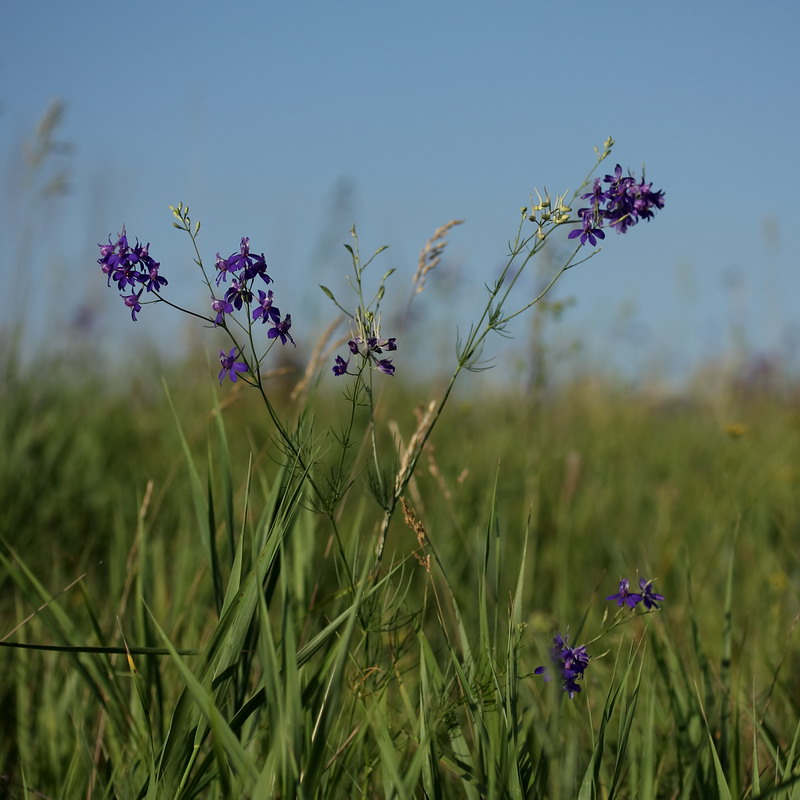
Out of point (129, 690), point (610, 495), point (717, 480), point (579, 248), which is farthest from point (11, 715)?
point (717, 480)

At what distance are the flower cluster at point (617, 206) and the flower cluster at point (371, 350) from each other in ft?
1.31

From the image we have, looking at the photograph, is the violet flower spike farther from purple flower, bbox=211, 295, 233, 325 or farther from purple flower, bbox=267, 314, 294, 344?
purple flower, bbox=211, 295, 233, 325

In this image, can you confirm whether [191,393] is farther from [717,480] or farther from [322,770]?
[322,770]

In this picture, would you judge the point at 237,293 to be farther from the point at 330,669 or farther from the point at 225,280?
the point at 330,669

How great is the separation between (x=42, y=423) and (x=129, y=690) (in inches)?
68.3

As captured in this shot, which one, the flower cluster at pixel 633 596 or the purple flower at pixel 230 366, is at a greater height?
the purple flower at pixel 230 366

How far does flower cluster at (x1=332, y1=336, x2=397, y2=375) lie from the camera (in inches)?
63.3

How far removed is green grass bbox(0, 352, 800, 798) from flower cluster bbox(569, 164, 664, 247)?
48cm

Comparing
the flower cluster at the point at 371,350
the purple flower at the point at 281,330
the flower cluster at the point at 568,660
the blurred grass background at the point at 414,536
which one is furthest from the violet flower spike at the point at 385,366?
the flower cluster at the point at 568,660

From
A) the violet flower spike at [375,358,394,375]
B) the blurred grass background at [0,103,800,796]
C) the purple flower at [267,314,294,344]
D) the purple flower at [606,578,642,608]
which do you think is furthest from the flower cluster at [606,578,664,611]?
the purple flower at [267,314,294,344]

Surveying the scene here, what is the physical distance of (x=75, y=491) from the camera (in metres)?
3.42

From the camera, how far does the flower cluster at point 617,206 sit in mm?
1671

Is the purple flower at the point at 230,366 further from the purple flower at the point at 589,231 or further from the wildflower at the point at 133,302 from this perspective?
the purple flower at the point at 589,231

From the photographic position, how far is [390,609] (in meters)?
1.88
